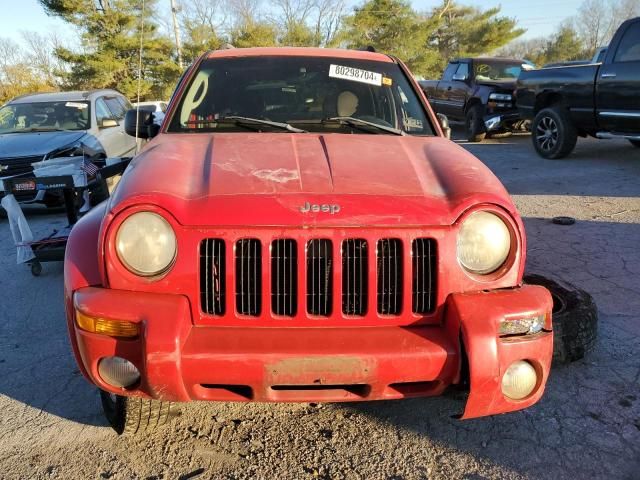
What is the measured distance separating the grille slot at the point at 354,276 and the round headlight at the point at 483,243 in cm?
41

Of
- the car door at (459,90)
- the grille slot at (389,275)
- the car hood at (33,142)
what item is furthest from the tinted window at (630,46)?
the car hood at (33,142)

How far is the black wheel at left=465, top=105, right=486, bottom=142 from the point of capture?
1278cm

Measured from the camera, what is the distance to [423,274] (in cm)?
222

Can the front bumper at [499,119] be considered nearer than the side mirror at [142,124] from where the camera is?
No

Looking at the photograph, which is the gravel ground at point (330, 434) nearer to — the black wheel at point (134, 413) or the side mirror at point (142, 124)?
the black wheel at point (134, 413)

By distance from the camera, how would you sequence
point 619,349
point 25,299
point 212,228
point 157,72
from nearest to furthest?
point 212,228
point 619,349
point 25,299
point 157,72

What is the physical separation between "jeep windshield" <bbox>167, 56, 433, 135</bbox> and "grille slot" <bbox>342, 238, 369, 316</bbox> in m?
1.25

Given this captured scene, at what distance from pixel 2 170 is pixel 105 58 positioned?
23613 millimetres

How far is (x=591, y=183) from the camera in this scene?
8039mm

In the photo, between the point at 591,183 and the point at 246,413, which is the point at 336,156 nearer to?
the point at 246,413

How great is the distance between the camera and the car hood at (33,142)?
23.9 feet

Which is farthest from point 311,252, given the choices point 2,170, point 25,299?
point 2,170

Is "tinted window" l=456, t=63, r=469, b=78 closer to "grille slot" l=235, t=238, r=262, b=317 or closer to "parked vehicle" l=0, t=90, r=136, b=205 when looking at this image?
"parked vehicle" l=0, t=90, r=136, b=205

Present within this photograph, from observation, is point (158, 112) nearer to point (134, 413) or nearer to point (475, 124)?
point (134, 413)
